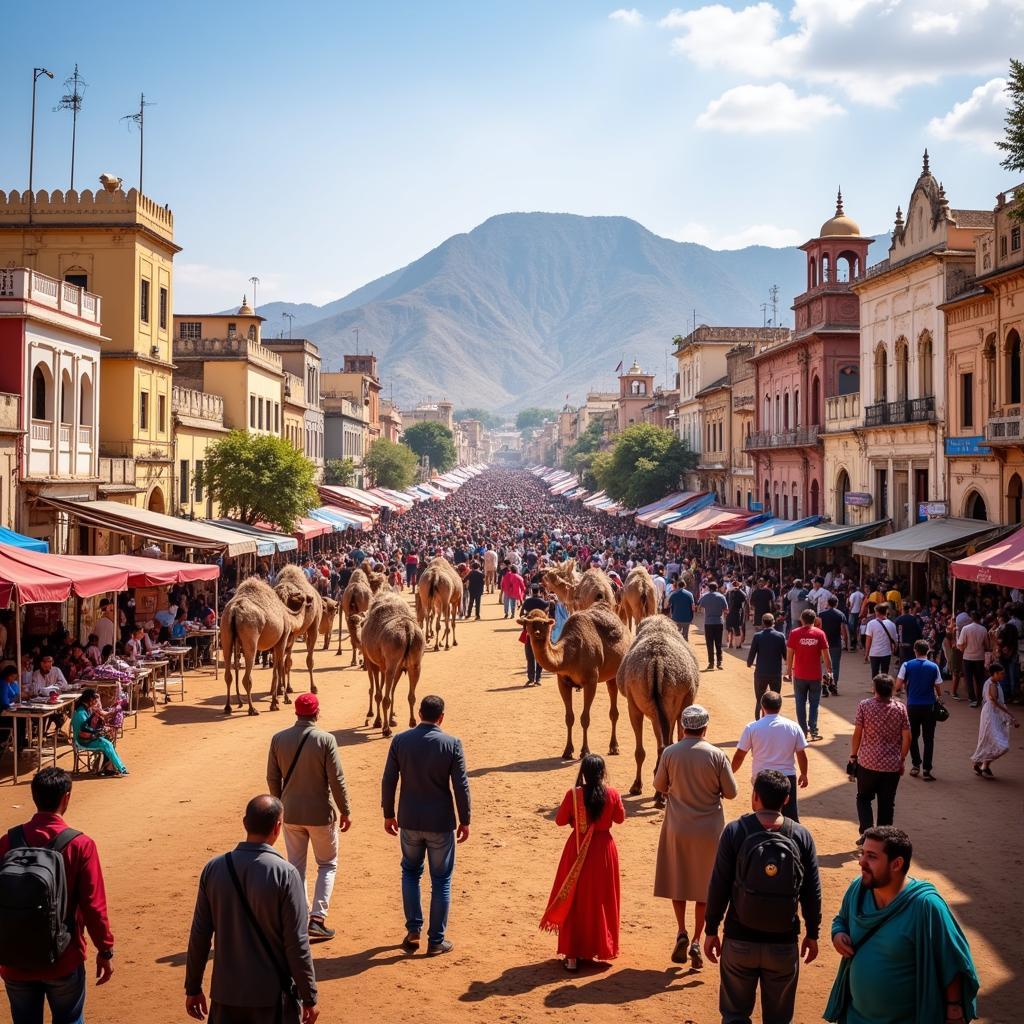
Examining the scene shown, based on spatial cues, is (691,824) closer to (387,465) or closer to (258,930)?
(258,930)

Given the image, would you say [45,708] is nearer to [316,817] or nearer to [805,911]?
[316,817]

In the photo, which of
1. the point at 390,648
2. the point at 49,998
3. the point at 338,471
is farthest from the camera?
the point at 338,471

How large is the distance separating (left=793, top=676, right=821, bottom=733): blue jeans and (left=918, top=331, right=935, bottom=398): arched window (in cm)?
1808

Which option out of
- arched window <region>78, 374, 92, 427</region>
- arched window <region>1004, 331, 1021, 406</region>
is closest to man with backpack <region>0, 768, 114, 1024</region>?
arched window <region>78, 374, 92, 427</region>

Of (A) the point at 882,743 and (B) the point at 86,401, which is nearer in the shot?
(A) the point at 882,743

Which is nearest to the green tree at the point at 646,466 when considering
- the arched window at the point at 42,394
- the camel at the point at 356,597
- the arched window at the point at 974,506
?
the arched window at the point at 974,506

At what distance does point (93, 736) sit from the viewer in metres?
14.2

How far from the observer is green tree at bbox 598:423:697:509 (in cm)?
5931

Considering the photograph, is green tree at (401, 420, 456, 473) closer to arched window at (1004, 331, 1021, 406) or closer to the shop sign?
the shop sign

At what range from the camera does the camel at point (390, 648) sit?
52.8 feet

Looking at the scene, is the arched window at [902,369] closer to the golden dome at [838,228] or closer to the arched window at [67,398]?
the golden dome at [838,228]

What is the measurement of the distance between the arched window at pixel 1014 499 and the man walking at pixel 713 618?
7920 mm

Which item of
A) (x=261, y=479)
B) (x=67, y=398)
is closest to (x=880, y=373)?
(x=261, y=479)

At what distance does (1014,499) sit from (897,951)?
76.3 feet
